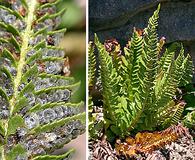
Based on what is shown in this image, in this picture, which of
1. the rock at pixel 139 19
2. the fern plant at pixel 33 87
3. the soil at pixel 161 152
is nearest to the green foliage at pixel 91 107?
the soil at pixel 161 152

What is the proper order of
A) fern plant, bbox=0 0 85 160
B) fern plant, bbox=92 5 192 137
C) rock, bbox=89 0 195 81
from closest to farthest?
fern plant, bbox=0 0 85 160, fern plant, bbox=92 5 192 137, rock, bbox=89 0 195 81

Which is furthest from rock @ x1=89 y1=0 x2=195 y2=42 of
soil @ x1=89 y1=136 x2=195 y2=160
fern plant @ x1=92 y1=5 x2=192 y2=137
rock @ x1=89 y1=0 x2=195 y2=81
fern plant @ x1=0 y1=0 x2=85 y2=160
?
fern plant @ x1=0 y1=0 x2=85 y2=160

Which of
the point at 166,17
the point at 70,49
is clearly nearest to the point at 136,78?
the point at 166,17

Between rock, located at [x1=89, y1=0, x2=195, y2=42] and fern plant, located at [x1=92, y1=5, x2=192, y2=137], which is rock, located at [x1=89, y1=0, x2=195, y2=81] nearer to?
rock, located at [x1=89, y1=0, x2=195, y2=42]

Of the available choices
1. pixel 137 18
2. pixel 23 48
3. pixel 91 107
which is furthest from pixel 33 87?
pixel 137 18

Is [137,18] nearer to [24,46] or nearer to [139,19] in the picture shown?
[139,19]

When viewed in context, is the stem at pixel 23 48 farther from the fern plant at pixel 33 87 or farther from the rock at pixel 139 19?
the rock at pixel 139 19

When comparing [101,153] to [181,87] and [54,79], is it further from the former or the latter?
[54,79]
